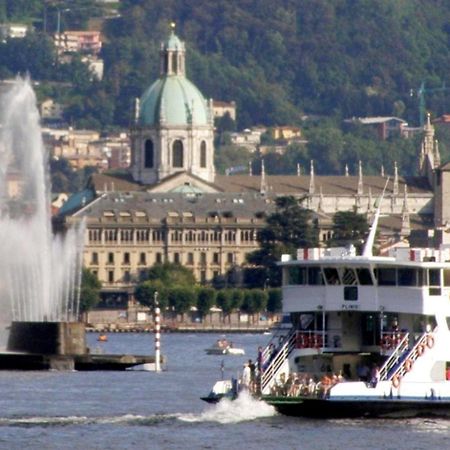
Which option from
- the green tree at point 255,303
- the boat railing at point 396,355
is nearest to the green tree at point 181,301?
the green tree at point 255,303

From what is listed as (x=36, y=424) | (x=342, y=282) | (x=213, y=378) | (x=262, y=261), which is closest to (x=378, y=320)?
(x=342, y=282)

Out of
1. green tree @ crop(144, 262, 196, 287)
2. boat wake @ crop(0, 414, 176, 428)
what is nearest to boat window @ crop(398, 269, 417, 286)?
boat wake @ crop(0, 414, 176, 428)

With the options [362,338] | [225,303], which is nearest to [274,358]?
[362,338]

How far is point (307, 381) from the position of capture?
64.6 m

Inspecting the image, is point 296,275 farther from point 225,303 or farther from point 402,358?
point 225,303

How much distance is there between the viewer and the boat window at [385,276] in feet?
213

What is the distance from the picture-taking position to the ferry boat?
209ft

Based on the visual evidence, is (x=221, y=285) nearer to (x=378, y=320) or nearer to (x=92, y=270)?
(x=92, y=270)

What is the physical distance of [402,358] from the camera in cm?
6419

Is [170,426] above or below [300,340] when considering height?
below

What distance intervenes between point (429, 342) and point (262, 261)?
127m

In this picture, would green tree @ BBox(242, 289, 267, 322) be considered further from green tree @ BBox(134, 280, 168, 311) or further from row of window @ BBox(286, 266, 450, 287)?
row of window @ BBox(286, 266, 450, 287)

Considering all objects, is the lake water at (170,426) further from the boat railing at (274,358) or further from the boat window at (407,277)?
the boat window at (407,277)

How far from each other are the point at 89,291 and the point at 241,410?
371ft
